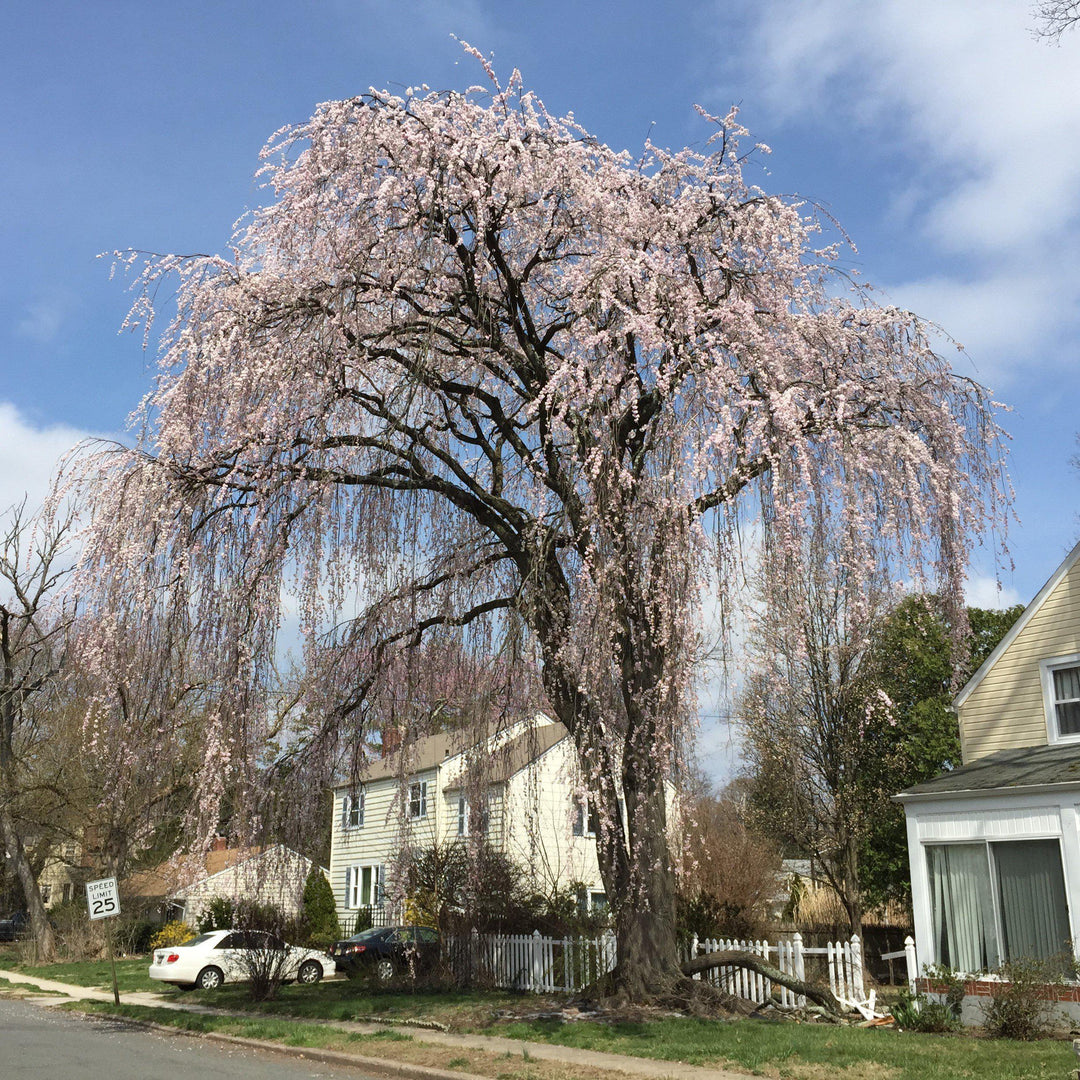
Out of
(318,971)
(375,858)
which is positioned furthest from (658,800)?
(375,858)

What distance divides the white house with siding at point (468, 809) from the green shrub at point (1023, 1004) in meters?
5.16

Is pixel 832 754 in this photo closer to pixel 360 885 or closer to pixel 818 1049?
pixel 818 1049

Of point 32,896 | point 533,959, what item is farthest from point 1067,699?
point 32,896

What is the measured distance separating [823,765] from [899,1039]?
1395 cm

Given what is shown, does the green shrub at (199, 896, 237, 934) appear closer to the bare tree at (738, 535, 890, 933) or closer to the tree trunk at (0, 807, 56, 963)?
the tree trunk at (0, 807, 56, 963)

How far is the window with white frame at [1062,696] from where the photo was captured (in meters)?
15.8

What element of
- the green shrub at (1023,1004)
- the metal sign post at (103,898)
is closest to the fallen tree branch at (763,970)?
the green shrub at (1023,1004)

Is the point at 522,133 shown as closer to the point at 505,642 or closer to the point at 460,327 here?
the point at 460,327

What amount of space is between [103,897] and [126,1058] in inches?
184

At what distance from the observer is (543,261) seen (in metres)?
13.6

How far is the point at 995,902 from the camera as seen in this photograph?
13711 millimetres

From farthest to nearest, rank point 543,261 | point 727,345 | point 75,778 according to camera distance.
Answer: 1. point 75,778
2. point 543,261
3. point 727,345

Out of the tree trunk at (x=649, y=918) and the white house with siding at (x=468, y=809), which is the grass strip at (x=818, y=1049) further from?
the white house with siding at (x=468, y=809)

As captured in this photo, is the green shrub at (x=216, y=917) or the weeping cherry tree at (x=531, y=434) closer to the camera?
the weeping cherry tree at (x=531, y=434)
